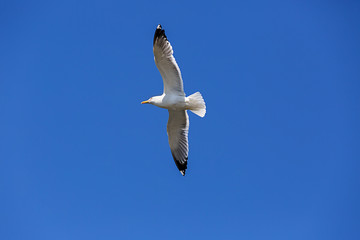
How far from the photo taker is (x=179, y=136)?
8.06 m

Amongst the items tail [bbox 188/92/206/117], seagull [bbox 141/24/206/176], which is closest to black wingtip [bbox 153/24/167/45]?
seagull [bbox 141/24/206/176]

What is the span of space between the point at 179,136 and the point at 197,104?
1.00 meters

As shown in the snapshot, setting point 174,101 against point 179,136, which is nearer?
point 174,101

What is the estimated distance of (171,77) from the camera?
7.10 meters

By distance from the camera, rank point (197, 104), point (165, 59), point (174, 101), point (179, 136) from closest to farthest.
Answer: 1. point (165, 59)
2. point (174, 101)
3. point (197, 104)
4. point (179, 136)

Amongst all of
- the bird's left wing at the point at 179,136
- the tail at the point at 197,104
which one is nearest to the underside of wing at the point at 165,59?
the tail at the point at 197,104

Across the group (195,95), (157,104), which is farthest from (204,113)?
(157,104)

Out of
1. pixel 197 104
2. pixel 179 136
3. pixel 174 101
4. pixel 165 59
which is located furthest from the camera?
pixel 179 136

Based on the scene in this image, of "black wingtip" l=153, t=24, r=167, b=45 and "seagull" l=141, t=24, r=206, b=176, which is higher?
"black wingtip" l=153, t=24, r=167, b=45

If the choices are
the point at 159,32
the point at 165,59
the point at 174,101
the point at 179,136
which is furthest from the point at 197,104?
the point at 159,32

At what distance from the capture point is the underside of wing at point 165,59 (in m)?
6.82

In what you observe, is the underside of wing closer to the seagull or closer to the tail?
the seagull

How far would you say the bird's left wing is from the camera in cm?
790

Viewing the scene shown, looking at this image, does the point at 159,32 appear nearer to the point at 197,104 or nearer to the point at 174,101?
the point at 174,101
